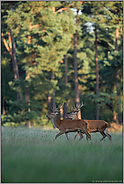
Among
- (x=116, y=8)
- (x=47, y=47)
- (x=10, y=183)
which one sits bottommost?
(x=10, y=183)

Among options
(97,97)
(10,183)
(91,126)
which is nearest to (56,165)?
A: (10,183)

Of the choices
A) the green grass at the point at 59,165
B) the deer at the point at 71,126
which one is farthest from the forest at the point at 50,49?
the green grass at the point at 59,165

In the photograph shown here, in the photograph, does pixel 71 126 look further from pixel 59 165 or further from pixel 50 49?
→ pixel 50 49

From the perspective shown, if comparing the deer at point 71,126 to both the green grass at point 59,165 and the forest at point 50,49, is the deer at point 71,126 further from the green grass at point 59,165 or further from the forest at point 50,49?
the forest at point 50,49

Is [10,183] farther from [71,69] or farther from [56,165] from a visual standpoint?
[71,69]

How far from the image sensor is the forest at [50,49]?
2564cm

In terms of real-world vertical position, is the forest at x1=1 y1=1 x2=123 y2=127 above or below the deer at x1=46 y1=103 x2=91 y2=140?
above

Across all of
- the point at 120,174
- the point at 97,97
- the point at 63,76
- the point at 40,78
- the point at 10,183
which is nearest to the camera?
the point at 10,183

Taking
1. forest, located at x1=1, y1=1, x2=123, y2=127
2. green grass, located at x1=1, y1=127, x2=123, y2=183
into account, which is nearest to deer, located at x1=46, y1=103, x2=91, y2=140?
green grass, located at x1=1, y1=127, x2=123, y2=183

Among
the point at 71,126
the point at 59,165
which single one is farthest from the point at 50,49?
the point at 59,165

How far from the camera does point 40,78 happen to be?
87.9 ft

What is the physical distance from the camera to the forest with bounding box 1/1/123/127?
25641mm

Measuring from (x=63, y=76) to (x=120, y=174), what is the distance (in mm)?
32119

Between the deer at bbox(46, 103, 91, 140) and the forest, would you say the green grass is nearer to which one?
the deer at bbox(46, 103, 91, 140)
